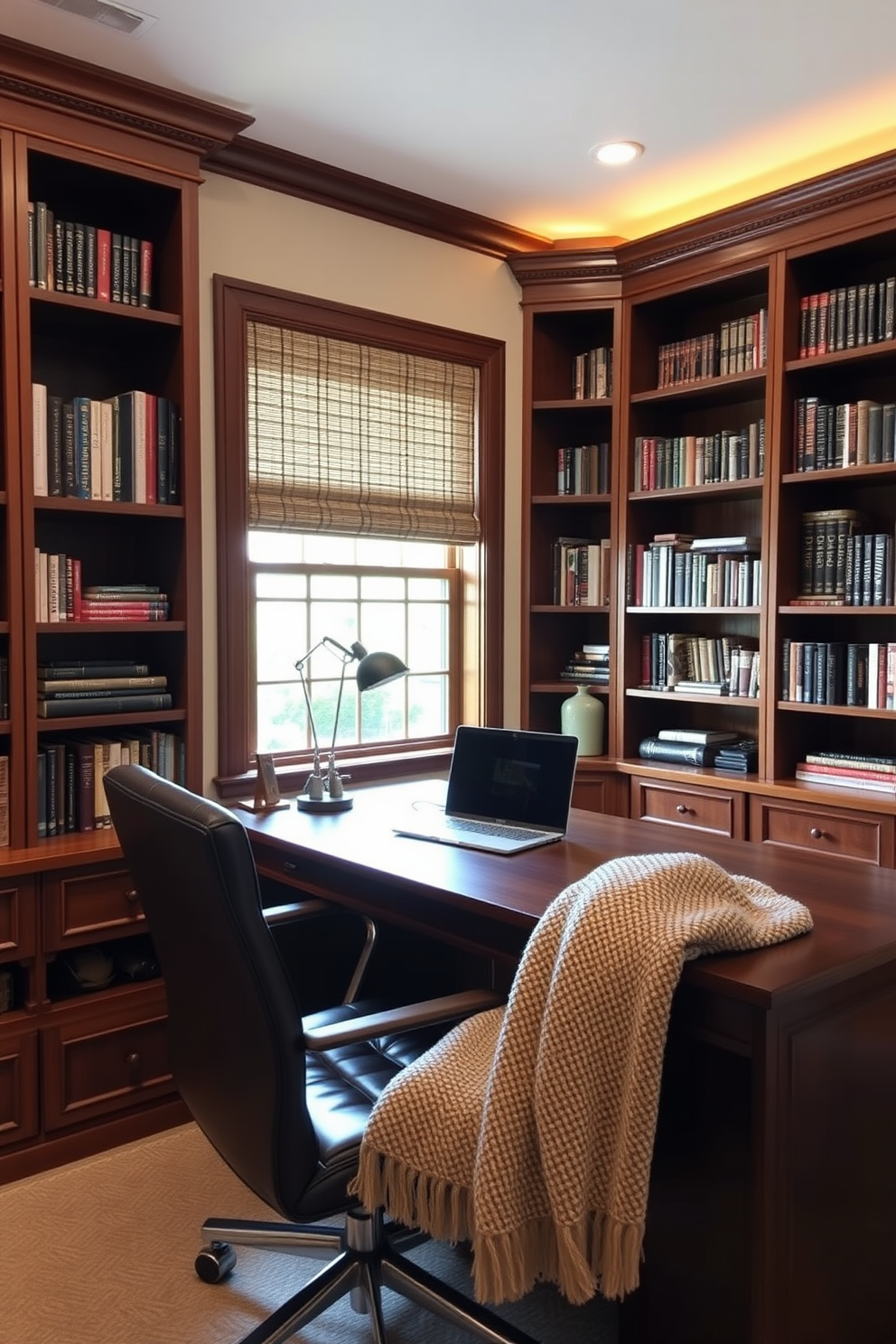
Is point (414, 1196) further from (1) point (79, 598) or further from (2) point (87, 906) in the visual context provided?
(1) point (79, 598)

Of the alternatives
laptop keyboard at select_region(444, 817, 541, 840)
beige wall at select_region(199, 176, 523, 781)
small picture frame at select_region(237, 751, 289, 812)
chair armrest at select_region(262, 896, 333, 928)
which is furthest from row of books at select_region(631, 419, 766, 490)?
chair armrest at select_region(262, 896, 333, 928)

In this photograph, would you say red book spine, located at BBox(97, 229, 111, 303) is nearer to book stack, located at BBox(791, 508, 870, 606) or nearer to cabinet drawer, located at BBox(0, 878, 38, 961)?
cabinet drawer, located at BBox(0, 878, 38, 961)

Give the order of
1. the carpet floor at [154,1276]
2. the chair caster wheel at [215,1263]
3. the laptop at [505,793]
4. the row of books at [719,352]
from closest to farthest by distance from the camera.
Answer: the carpet floor at [154,1276] → the chair caster wheel at [215,1263] → the laptop at [505,793] → the row of books at [719,352]

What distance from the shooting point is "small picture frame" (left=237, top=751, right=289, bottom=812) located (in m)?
2.89

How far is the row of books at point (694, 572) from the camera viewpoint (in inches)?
136

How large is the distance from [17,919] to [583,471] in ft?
8.21

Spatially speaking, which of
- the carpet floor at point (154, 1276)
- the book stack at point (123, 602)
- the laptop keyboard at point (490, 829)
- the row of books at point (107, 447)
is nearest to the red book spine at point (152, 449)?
the row of books at point (107, 447)

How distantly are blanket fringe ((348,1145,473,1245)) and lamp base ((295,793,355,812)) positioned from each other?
1270 millimetres

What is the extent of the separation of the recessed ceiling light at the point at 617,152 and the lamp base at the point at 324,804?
2075 millimetres

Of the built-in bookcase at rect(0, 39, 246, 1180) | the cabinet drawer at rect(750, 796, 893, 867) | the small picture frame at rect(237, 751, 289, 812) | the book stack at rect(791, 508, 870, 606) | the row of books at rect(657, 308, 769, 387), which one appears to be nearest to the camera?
the built-in bookcase at rect(0, 39, 246, 1180)

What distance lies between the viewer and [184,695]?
2.86 meters

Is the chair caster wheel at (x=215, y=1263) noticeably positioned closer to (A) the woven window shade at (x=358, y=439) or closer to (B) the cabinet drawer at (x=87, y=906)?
(B) the cabinet drawer at (x=87, y=906)

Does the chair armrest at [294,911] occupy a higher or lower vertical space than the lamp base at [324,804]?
lower

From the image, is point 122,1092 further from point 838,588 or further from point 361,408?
point 838,588
